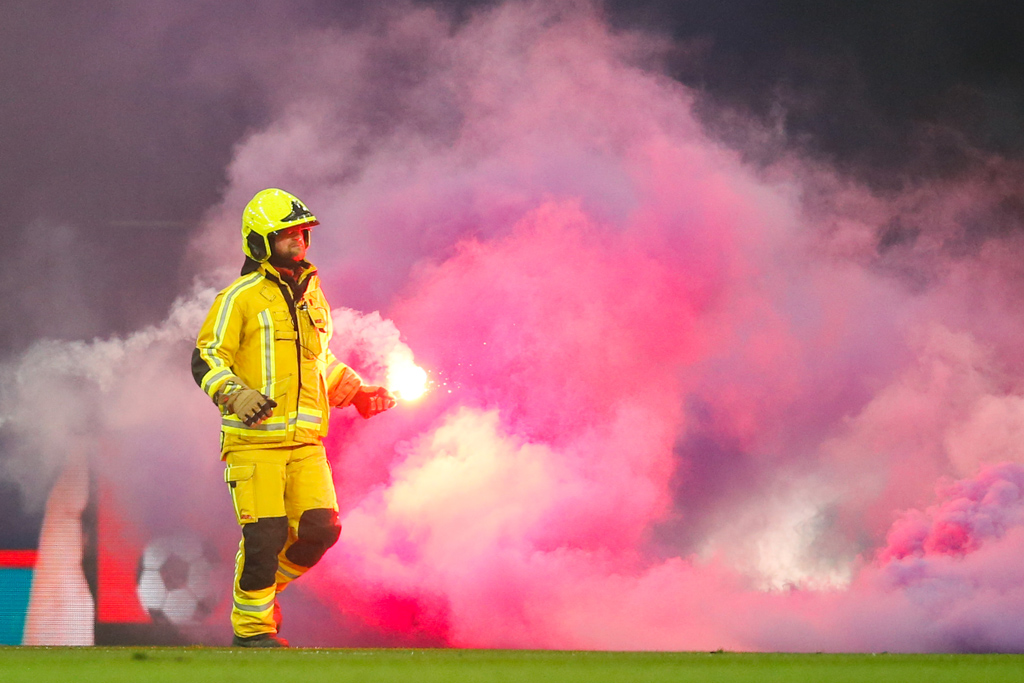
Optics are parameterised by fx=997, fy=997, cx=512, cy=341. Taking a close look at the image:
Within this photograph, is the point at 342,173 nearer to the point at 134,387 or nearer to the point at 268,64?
the point at 268,64

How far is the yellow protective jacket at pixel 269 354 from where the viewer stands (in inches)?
142

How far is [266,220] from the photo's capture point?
374 centimetres

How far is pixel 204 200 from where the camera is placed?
543 cm

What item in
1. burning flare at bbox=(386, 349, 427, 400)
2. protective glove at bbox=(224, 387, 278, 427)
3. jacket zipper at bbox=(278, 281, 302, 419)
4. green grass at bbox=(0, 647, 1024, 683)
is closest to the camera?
green grass at bbox=(0, 647, 1024, 683)

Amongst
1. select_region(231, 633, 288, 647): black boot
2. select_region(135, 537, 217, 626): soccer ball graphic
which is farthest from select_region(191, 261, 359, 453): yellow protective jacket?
select_region(135, 537, 217, 626): soccer ball graphic

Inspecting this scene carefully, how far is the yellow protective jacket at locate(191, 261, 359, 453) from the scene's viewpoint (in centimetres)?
360

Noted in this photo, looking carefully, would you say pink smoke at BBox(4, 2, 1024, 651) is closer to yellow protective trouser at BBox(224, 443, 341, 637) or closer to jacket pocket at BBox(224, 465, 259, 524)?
yellow protective trouser at BBox(224, 443, 341, 637)

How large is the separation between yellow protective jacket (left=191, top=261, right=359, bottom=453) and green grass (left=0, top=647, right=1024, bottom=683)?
31.4 inches

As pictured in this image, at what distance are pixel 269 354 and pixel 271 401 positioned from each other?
1.08 feet

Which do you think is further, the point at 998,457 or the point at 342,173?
the point at 342,173

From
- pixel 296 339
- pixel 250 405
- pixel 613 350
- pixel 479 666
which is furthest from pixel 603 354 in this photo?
pixel 479 666

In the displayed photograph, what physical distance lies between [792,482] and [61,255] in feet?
13.5

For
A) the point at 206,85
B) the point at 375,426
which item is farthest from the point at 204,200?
the point at 375,426

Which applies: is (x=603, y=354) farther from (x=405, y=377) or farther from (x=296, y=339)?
(x=296, y=339)
